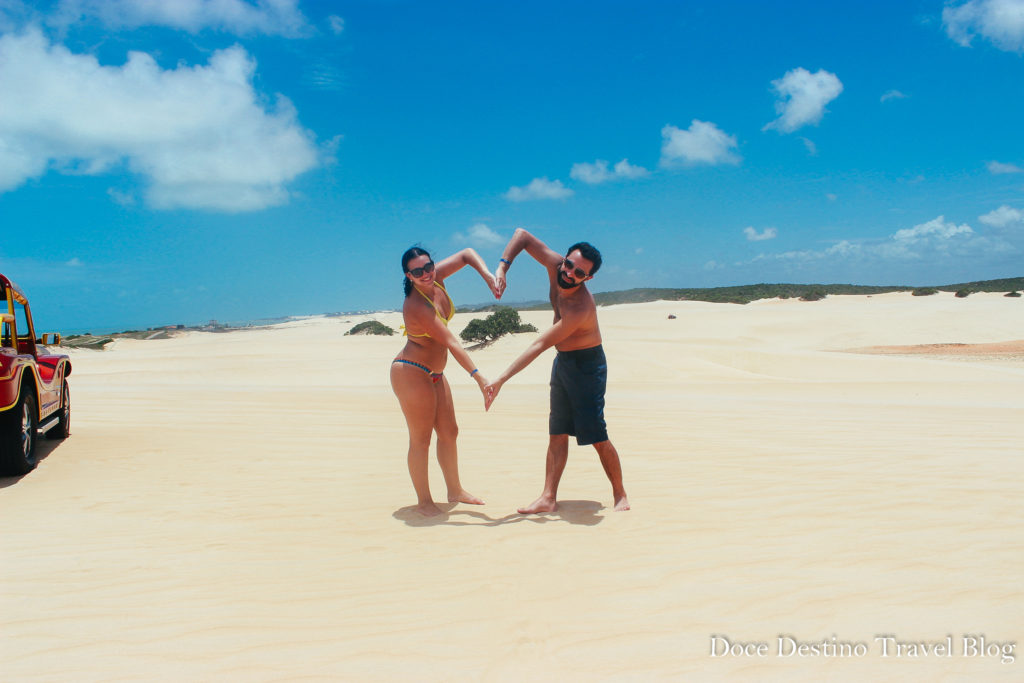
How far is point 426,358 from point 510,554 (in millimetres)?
1559

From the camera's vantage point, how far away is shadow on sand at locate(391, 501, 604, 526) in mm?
4582

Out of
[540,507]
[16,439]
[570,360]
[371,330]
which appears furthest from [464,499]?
[371,330]

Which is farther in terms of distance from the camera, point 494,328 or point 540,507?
point 494,328

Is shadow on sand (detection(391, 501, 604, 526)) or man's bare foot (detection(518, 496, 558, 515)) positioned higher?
man's bare foot (detection(518, 496, 558, 515))

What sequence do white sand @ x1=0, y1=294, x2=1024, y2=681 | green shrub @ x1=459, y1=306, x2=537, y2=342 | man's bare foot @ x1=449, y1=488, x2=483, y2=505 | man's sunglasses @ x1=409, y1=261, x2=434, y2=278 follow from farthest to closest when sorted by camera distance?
1. green shrub @ x1=459, y1=306, x2=537, y2=342
2. man's bare foot @ x1=449, y1=488, x2=483, y2=505
3. man's sunglasses @ x1=409, y1=261, x2=434, y2=278
4. white sand @ x1=0, y1=294, x2=1024, y2=681

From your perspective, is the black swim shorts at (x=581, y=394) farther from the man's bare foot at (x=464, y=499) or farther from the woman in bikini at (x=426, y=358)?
the man's bare foot at (x=464, y=499)

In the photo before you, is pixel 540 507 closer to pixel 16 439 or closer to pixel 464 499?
pixel 464 499

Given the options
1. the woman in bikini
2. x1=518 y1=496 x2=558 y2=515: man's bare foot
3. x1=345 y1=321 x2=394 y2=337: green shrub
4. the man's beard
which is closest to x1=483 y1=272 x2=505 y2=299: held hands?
the woman in bikini

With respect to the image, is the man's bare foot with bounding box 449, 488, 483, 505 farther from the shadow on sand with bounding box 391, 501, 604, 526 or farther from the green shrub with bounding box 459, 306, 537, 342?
the green shrub with bounding box 459, 306, 537, 342

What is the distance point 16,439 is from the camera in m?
5.86

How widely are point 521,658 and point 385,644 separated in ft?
2.11

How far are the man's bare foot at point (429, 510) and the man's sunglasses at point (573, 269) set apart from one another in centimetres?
205

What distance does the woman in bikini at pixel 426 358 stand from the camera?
4.52 meters

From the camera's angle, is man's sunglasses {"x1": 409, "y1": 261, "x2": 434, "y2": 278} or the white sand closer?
the white sand
